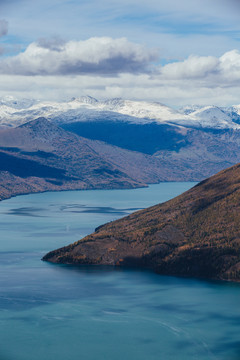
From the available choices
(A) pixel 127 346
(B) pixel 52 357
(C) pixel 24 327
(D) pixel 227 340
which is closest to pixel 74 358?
(B) pixel 52 357

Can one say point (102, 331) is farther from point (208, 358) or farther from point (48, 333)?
point (208, 358)

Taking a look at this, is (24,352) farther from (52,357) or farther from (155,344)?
(155,344)

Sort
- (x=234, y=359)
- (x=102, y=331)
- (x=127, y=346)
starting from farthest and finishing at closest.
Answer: (x=102, y=331), (x=127, y=346), (x=234, y=359)

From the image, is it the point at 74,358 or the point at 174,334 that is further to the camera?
the point at 174,334

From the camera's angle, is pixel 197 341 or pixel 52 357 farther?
pixel 197 341

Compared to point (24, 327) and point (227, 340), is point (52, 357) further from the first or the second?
point (227, 340)

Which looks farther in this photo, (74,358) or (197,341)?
(197,341)

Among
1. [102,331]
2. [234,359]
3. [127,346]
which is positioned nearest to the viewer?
[234,359]

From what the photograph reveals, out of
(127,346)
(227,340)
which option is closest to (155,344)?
(127,346)
